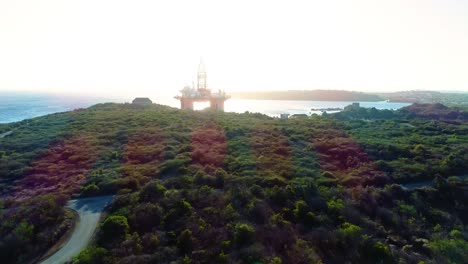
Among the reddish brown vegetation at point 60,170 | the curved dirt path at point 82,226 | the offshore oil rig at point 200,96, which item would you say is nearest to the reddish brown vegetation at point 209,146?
the reddish brown vegetation at point 60,170

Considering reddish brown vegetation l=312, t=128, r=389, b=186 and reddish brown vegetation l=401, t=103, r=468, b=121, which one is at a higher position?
reddish brown vegetation l=312, t=128, r=389, b=186

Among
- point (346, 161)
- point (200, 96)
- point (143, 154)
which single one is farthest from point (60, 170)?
point (200, 96)

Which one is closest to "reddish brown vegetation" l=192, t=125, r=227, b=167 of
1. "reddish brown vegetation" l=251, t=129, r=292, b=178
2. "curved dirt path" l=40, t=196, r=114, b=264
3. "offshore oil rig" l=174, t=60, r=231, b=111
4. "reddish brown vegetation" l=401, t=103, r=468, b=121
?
"reddish brown vegetation" l=251, t=129, r=292, b=178

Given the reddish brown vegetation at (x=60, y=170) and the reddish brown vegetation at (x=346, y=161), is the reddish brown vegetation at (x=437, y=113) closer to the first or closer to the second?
the reddish brown vegetation at (x=346, y=161)

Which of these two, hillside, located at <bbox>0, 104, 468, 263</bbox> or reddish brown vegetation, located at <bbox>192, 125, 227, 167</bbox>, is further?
reddish brown vegetation, located at <bbox>192, 125, 227, 167</bbox>

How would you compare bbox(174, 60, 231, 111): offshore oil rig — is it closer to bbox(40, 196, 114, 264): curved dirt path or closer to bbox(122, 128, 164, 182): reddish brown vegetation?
bbox(122, 128, 164, 182): reddish brown vegetation

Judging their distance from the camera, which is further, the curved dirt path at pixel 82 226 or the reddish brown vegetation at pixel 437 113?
the reddish brown vegetation at pixel 437 113

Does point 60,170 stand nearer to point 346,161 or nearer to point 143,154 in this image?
point 143,154
